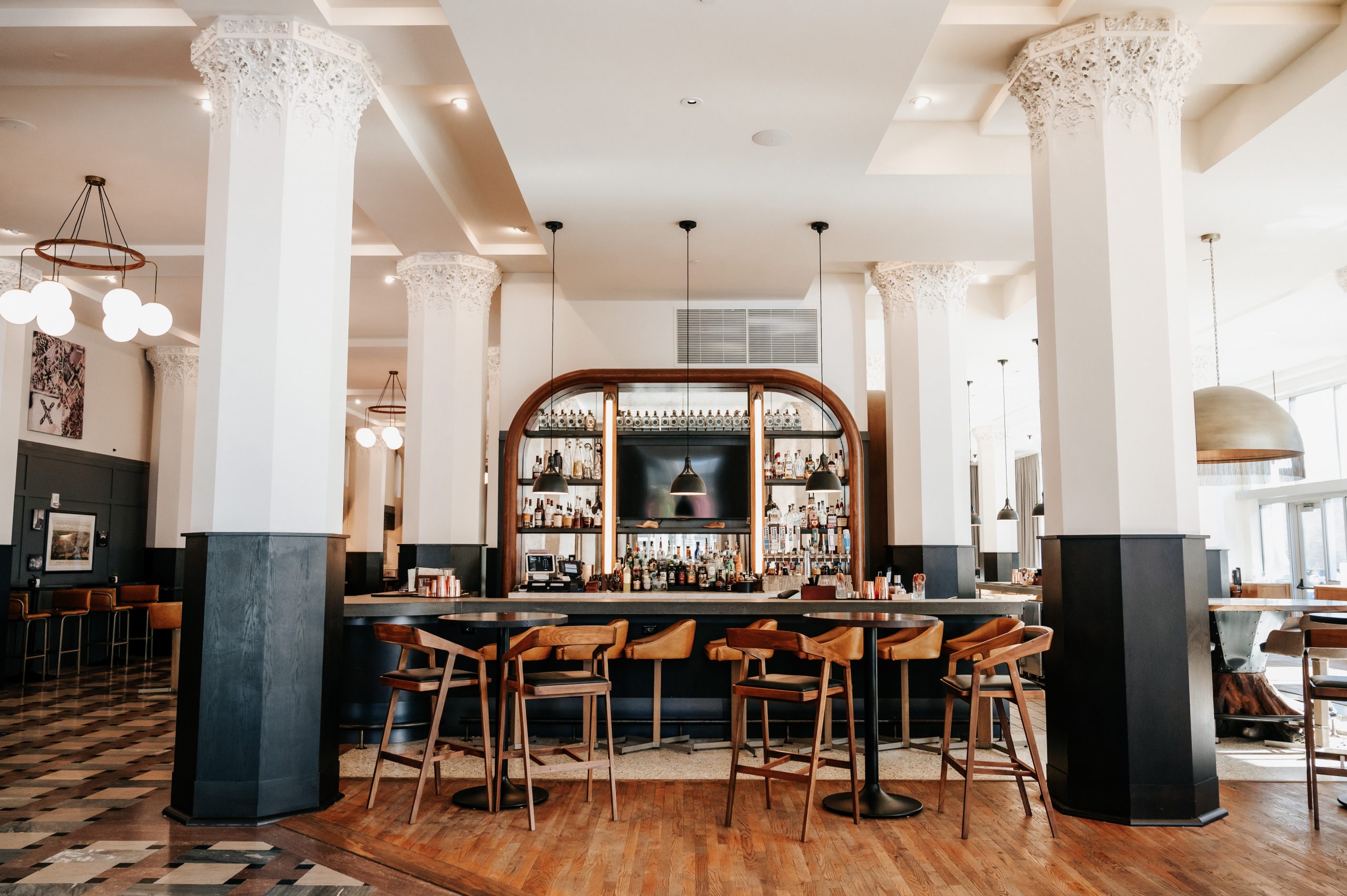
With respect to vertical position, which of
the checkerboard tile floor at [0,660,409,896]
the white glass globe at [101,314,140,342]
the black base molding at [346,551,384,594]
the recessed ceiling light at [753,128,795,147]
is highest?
the recessed ceiling light at [753,128,795,147]

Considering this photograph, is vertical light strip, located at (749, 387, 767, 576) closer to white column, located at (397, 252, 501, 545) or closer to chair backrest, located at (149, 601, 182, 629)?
white column, located at (397, 252, 501, 545)

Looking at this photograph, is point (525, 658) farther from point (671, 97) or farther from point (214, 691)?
point (671, 97)

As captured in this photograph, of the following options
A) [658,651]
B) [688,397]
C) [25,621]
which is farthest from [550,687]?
[25,621]

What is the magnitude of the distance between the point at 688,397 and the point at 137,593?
7.71 m

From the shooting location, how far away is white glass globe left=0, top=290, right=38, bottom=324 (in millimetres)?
5980

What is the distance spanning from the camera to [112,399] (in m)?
12.5

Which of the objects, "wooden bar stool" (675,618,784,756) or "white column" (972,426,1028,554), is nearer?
"wooden bar stool" (675,618,784,756)

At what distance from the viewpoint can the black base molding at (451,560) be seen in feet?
29.1

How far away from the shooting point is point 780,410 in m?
9.81

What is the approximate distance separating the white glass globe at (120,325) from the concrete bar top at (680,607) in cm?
223

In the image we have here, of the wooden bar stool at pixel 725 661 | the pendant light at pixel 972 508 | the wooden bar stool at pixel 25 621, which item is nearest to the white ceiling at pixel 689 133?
the wooden bar stool at pixel 725 661

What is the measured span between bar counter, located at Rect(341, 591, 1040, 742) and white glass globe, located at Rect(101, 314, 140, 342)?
225 centimetres

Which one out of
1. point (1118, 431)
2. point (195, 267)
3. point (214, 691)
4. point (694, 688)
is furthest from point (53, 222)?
point (1118, 431)

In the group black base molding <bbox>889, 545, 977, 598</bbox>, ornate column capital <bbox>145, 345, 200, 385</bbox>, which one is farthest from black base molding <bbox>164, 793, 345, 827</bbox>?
ornate column capital <bbox>145, 345, 200, 385</bbox>
